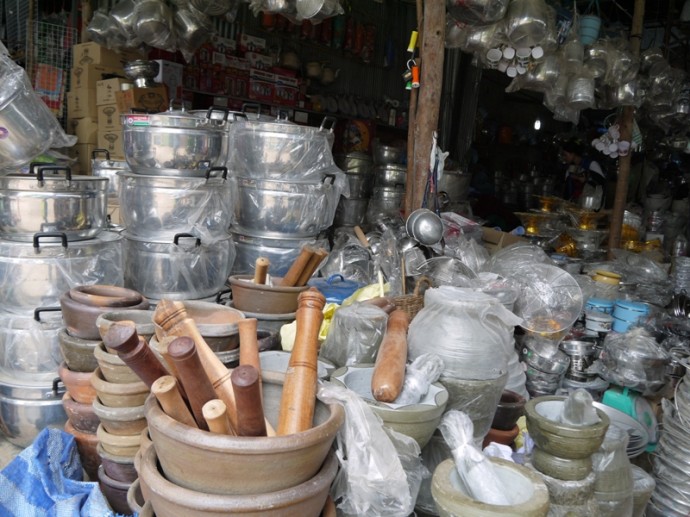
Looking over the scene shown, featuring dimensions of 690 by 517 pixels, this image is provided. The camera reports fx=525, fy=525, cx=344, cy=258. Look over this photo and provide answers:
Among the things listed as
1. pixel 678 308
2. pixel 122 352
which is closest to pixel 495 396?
pixel 122 352

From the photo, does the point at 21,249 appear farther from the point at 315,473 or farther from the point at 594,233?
the point at 594,233

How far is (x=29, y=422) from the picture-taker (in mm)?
2236

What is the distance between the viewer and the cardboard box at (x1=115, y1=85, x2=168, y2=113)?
461cm

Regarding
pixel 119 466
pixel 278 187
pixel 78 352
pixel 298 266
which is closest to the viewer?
pixel 119 466

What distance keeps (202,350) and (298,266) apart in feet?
3.52

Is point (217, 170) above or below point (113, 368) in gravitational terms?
above

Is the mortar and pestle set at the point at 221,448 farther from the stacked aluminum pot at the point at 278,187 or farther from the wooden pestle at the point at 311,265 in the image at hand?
the stacked aluminum pot at the point at 278,187

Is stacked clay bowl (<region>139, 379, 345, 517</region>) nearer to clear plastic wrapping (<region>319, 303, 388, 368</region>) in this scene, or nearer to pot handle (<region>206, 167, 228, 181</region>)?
clear plastic wrapping (<region>319, 303, 388, 368</region>)

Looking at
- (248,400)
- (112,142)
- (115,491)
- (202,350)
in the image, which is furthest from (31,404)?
(112,142)

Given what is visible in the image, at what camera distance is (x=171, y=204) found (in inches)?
97.1

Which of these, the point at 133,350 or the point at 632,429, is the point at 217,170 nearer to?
the point at 133,350

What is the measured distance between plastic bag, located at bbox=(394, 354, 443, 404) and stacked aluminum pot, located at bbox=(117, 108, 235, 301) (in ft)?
4.38

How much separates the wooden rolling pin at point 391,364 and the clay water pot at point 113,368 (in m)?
0.78

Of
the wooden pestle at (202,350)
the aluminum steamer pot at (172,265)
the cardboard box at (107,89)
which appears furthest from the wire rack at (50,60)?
the wooden pestle at (202,350)
